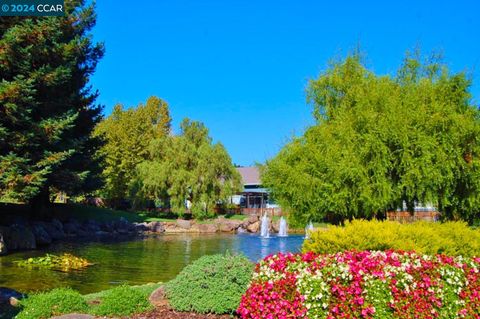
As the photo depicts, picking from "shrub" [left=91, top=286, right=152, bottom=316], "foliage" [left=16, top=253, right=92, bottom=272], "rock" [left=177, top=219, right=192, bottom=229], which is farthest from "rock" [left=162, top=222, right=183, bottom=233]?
"shrub" [left=91, top=286, right=152, bottom=316]

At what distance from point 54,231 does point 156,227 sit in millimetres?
10030

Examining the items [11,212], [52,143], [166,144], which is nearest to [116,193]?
[166,144]

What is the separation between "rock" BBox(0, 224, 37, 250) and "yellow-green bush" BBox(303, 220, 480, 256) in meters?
20.3

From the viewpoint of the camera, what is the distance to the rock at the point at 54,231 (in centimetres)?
3033

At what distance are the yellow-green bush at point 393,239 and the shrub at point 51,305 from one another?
14.1 feet

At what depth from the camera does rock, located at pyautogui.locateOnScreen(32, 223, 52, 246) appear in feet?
89.2

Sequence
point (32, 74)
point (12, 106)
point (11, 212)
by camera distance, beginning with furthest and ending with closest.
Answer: point (11, 212) → point (32, 74) → point (12, 106)

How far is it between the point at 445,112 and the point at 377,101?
2.34m

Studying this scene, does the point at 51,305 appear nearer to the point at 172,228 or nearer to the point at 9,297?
the point at 9,297

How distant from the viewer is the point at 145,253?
80.3 ft

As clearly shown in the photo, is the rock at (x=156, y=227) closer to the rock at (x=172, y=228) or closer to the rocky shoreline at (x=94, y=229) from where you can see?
the rocky shoreline at (x=94, y=229)

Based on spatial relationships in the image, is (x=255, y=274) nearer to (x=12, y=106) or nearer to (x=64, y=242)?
(x=12, y=106)

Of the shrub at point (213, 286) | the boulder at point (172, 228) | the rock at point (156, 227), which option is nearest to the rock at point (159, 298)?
the shrub at point (213, 286)

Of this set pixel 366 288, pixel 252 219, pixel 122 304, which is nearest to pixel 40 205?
pixel 252 219
